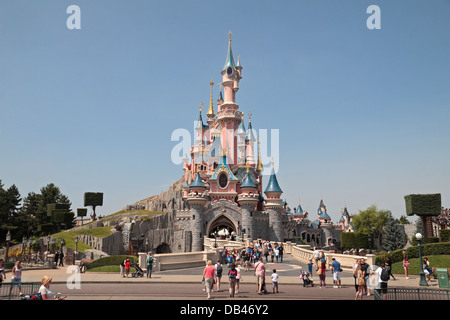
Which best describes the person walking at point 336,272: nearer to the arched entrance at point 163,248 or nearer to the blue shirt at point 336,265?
the blue shirt at point 336,265

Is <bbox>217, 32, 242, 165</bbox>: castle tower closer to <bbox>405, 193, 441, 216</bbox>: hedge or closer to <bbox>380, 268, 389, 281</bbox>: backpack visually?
<bbox>405, 193, 441, 216</bbox>: hedge

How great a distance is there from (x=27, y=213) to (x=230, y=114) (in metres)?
40.2

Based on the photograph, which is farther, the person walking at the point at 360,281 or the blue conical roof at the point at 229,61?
the blue conical roof at the point at 229,61

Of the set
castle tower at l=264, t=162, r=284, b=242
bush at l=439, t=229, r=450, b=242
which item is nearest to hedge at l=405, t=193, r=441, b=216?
bush at l=439, t=229, r=450, b=242

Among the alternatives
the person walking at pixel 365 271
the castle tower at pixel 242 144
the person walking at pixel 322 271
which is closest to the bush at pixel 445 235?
the person walking at pixel 322 271

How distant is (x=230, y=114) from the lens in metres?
63.4

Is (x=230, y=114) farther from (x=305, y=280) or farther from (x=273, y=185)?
(x=305, y=280)

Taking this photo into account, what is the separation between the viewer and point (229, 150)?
206ft

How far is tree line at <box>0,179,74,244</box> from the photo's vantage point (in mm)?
57000

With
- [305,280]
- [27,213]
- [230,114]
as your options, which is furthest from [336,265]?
[27,213]

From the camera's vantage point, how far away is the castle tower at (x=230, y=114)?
6294cm
